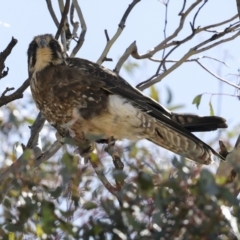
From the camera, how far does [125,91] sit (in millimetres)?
4836

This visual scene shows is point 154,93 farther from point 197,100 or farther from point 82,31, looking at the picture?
point 82,31

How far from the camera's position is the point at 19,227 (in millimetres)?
2492

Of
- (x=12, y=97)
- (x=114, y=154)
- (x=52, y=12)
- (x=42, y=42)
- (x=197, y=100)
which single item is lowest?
(x=197, y=100)

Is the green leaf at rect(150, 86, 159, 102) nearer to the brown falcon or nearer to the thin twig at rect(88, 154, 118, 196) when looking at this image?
the brown falcon

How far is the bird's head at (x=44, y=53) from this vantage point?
4.93 meters

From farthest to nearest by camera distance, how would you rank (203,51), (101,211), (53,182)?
(203,51) < (53,182) < (101,211)

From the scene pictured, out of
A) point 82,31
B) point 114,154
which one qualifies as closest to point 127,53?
point 82,31

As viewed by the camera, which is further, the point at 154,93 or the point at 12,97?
the point at 154,93

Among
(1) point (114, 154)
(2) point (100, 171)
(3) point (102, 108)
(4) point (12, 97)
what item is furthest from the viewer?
(3) point (102, 108)

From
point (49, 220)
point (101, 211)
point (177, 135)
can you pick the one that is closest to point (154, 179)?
point (101, 211)

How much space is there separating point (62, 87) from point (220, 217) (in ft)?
8.10

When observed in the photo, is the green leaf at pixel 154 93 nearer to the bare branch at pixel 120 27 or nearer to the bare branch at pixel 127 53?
the bare branch at pixel 127 53

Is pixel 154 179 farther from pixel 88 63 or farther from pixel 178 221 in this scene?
pixel 88 63

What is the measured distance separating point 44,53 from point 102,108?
556 mm
